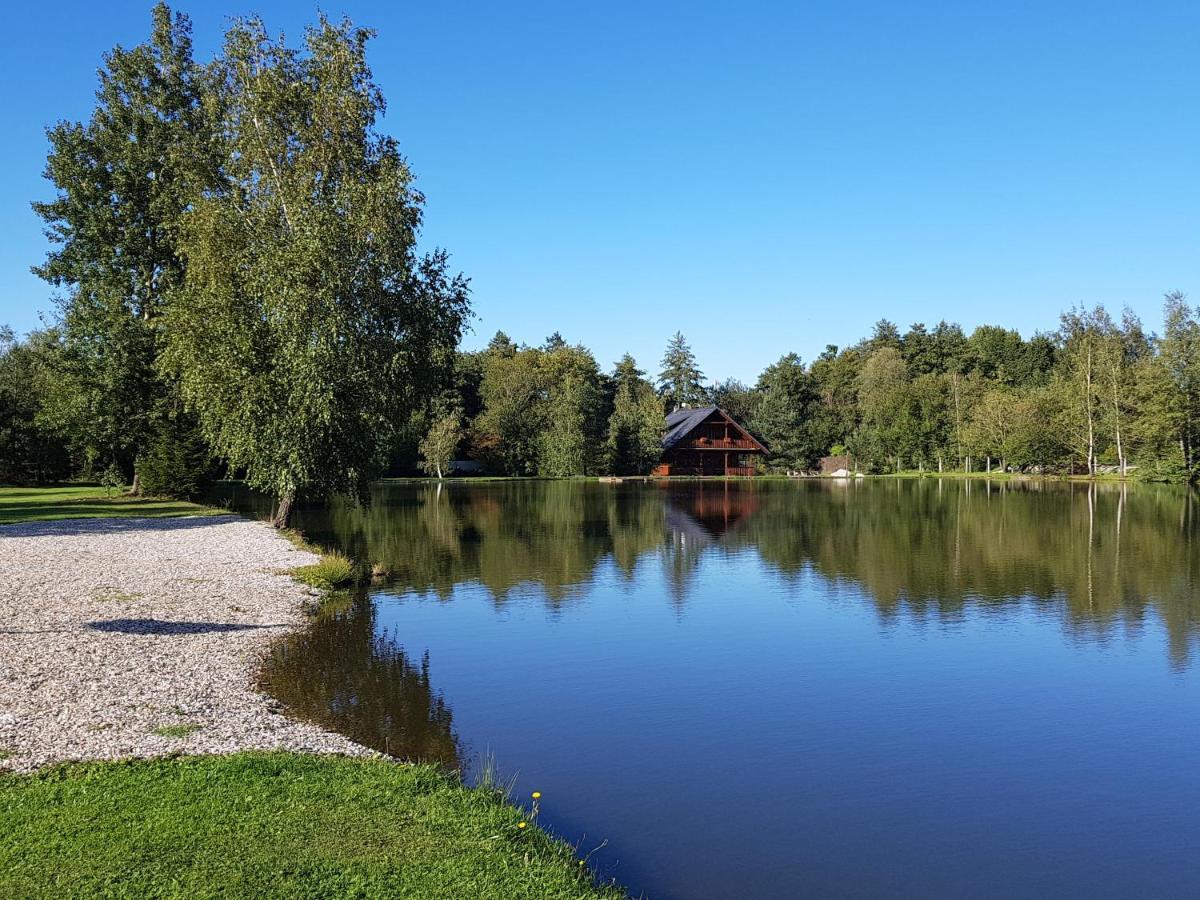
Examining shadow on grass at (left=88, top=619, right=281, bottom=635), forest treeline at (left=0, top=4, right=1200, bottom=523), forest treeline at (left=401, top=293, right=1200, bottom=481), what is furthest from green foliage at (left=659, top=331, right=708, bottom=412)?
shadow on grass at (left=88, top=619, right=281, bottom=635)

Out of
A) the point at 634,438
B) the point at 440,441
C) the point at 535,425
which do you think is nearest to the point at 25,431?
the point at 440,441

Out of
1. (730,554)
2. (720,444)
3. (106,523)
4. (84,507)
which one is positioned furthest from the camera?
(720,444)

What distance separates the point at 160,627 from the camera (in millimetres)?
12945

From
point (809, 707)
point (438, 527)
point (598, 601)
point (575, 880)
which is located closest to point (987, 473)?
point (438, 527)

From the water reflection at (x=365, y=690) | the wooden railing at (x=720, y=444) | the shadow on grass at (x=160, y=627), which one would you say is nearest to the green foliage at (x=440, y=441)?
the wooden railing at (x=720, y=444)

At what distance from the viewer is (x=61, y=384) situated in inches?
1357

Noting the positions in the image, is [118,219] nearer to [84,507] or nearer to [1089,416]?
[84,507]

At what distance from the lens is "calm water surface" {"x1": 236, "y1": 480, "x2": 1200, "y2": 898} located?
7.14 meters

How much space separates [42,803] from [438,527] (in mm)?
26094

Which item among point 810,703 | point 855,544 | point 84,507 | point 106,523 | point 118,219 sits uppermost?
point 118,219

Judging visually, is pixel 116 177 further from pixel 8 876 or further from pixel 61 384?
pixel 8 876

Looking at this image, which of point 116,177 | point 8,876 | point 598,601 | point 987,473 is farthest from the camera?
point 987,473

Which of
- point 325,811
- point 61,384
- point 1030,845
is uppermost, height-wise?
point 61,384

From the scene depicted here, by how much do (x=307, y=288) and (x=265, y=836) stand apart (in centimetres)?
1777
